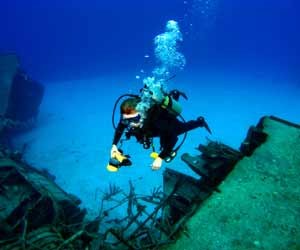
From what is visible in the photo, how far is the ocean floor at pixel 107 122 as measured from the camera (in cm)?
1319

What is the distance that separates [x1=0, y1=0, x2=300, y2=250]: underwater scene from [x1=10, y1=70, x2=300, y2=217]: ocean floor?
9 cm

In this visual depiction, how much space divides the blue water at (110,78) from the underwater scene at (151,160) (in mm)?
141

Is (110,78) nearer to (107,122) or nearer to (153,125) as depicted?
(107,122)

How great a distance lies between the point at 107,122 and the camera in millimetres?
20781

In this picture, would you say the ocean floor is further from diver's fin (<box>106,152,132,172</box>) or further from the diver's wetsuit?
the diver's wetsuit

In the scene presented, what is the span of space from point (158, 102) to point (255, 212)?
2003mm

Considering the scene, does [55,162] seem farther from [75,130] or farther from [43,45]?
[43,45]

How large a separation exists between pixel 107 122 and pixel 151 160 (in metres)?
7.12

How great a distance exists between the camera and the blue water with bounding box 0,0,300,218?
15117 mm

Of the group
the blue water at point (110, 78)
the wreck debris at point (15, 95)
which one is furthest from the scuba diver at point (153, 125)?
the wreck debris at point (15, 95)

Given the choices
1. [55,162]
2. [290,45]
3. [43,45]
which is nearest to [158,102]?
[55,162]

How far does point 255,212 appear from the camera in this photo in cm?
351

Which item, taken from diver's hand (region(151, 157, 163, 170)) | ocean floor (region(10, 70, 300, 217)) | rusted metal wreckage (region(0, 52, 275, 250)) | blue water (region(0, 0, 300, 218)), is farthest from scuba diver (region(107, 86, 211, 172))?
blue water (region(0, 0, 300, 218))

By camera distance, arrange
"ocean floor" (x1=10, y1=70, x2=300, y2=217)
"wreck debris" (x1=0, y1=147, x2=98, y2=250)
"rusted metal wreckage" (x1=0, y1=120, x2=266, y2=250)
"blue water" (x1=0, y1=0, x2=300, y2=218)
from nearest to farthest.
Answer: "rusted metal wreckage" (x1=0, y1=120, x2=266, y2=250), "wreck debris" (x1=0, y1=147, x2=98, y2=250), "ocean floor" (x1=10, y1=70, x2=300, y2=217), "blue water" (x1=0, y1=0, x2=300, y2=218)
